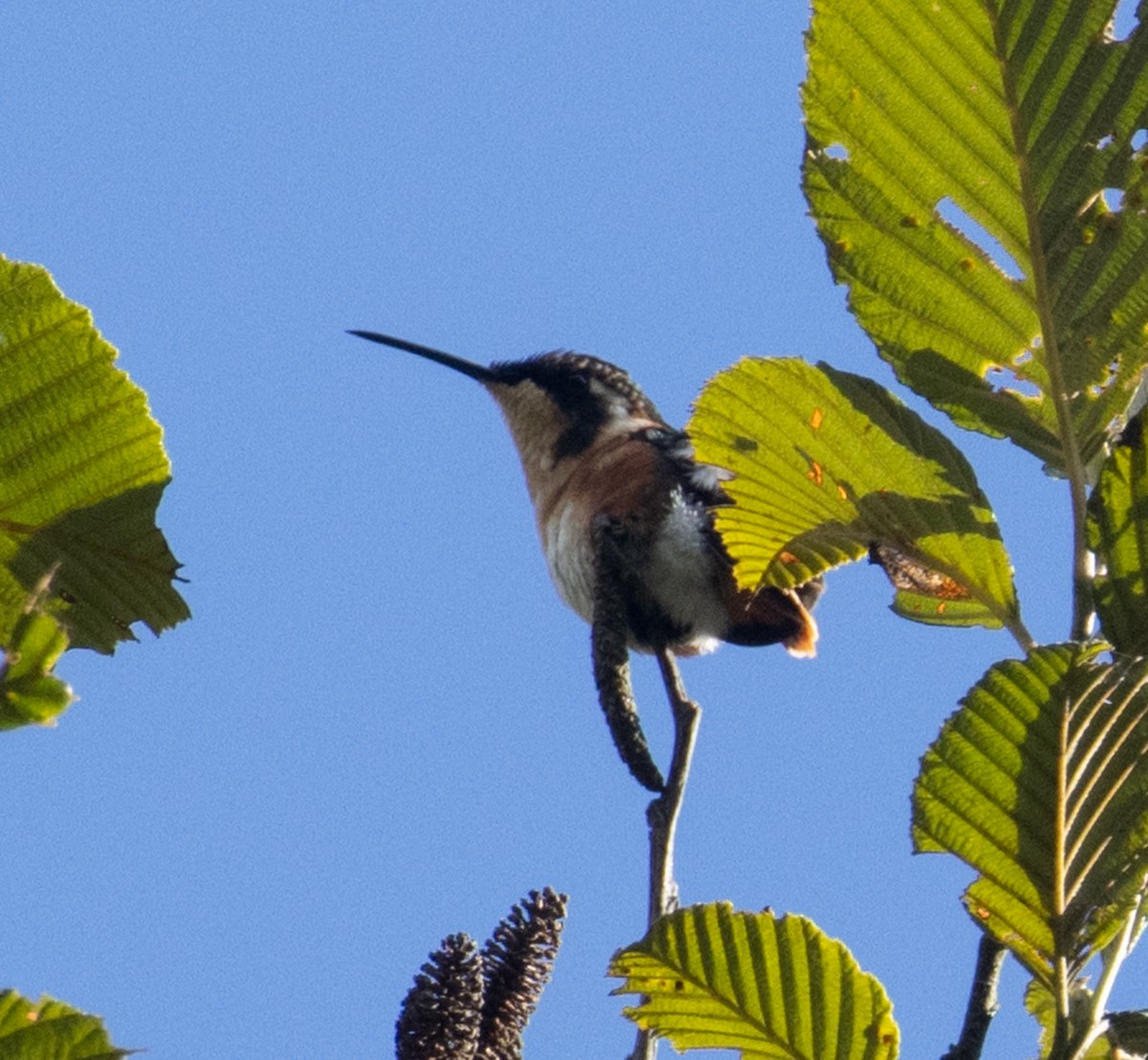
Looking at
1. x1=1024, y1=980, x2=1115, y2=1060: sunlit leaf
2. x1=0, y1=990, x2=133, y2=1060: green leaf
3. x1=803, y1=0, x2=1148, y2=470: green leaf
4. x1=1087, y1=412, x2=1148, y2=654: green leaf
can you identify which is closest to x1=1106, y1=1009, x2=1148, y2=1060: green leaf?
x1=1024, y1=980, x2=1115, y2=1060: sunlit leaf

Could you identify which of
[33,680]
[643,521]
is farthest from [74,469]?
[643,521]

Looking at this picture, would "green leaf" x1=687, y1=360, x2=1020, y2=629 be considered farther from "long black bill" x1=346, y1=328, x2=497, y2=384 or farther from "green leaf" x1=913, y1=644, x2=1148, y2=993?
"long black bill" x1=346, y1=328, x2=497, y2=384

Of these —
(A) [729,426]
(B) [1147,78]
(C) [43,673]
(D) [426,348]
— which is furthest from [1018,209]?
(D) [426,348]

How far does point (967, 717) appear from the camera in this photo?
5.86ft

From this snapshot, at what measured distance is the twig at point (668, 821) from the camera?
2.02 metres

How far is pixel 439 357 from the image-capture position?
23.4 ft

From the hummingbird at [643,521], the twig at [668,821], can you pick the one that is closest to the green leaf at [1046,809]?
the twig at [668,821]

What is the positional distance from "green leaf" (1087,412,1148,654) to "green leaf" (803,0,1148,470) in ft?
0.63

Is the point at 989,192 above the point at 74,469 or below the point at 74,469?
above

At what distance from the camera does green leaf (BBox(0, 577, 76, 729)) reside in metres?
1.23

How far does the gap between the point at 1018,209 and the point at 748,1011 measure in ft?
3.20

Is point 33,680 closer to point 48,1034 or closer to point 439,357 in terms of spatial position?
point 48,1034

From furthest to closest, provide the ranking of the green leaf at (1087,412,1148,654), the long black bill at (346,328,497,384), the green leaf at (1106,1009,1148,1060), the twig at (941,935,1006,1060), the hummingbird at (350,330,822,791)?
the long black bill at (346,328,497,384)
the hummingbird at (350,330,822,791)
the green leaf at (1087,412,1148,654)
the green leaf at (1106,1009,1148,1060)
the twig at (941,935,1006,1060)

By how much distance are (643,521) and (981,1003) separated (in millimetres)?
3539
